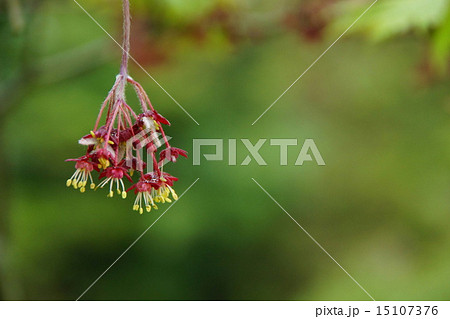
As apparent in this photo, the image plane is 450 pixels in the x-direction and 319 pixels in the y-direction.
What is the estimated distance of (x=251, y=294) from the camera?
270cm

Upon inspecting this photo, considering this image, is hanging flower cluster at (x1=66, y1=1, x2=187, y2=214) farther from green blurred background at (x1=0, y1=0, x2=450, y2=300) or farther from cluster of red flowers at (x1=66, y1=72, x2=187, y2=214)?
green blurred background at (x1=0, y1=0, x2=450, y2=300)

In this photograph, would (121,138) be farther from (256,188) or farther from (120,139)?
(256,188)

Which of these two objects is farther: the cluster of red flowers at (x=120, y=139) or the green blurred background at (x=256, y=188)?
the green blurred background at (x=256, y=188)

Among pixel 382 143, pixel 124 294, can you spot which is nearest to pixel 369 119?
pixel 382 143

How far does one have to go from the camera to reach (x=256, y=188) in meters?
2.45

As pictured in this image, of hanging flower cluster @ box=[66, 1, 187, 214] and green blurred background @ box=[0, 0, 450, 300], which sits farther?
green blurred background @ box=[0, 0, 450, 300]

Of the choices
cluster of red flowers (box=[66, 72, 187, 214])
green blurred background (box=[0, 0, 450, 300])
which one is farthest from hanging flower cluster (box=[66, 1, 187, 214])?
green blurred background (box=[0, 0, 450, 300])

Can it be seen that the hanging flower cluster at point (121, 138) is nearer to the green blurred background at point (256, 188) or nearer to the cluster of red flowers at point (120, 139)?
the cluster of red flowers at point (120, 139)

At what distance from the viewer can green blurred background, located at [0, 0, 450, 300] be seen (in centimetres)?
237

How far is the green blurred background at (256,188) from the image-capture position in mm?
2365

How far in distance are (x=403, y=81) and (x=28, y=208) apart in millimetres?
1852

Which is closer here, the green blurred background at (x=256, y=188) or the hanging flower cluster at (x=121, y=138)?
the hanging flower cluster at (x=121, y=138)

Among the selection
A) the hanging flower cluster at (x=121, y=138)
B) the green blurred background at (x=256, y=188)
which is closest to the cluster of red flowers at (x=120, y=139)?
the hanging flower cluster at (x=121, y=138)

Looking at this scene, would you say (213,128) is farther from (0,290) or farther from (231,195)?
(0,290)
